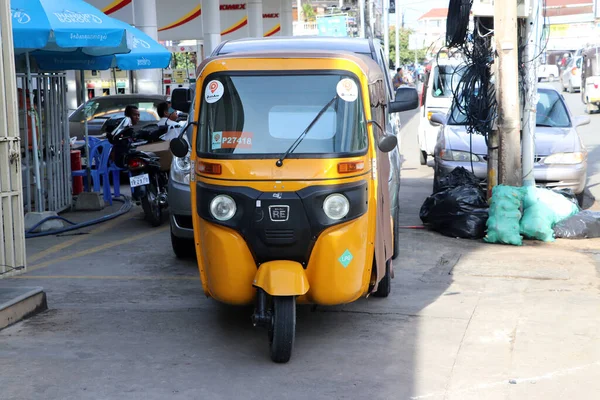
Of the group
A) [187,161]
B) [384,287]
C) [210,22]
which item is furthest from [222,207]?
[210,22]

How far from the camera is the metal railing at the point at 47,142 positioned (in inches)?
445

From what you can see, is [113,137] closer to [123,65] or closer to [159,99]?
[123,65]

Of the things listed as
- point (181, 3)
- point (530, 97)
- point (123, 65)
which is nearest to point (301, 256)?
point (530, 97)

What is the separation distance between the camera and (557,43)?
86.6 m

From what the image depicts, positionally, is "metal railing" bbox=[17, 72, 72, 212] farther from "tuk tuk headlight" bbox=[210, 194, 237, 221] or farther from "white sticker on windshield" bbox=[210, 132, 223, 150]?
"tuk tuk headlight" bbox=[210, 194, 237, 221]

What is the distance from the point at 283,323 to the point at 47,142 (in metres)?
7.29

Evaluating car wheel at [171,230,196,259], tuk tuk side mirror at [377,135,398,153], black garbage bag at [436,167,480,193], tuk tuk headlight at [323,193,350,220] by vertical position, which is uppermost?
tuk tuk side mirror at [377,135,398,153]

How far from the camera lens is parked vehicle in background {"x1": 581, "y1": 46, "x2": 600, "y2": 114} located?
31.1 m

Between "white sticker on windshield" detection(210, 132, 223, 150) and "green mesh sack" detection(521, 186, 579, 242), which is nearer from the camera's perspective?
"white sticker on windshield" detection(210, 132, 223, 150)

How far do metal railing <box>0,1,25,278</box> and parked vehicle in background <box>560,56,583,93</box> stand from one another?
38.9 m

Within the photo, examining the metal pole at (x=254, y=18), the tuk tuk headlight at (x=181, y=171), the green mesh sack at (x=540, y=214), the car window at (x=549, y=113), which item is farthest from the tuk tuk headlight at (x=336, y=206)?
the metal pole at (x=254, y=18)

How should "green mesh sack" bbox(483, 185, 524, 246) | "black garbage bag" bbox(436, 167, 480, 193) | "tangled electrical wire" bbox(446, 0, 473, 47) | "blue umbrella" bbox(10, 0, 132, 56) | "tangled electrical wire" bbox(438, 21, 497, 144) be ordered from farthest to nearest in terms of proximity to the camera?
"black garbage bag" bbox(436, 167, 480, 193) → "tangled electrical wire" bbox(446, 0, 473, 47) → "tangled electrical wire" bbox(438, 21, 497, 144) → "green mesh sack" bbox(483, 185, 524, 246) → "blue umbrella" bbox(10, 0, 132, 56)

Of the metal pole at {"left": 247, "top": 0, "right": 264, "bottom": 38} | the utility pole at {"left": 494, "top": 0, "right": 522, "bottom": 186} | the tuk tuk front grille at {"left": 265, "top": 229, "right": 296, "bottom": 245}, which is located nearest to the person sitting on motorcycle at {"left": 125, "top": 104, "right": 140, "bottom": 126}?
the utility pole at {"left": 494, "top": 0, "right": 522, "bottom": 186}

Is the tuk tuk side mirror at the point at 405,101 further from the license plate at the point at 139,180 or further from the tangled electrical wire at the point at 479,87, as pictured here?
the license plate at the point at 139,180
